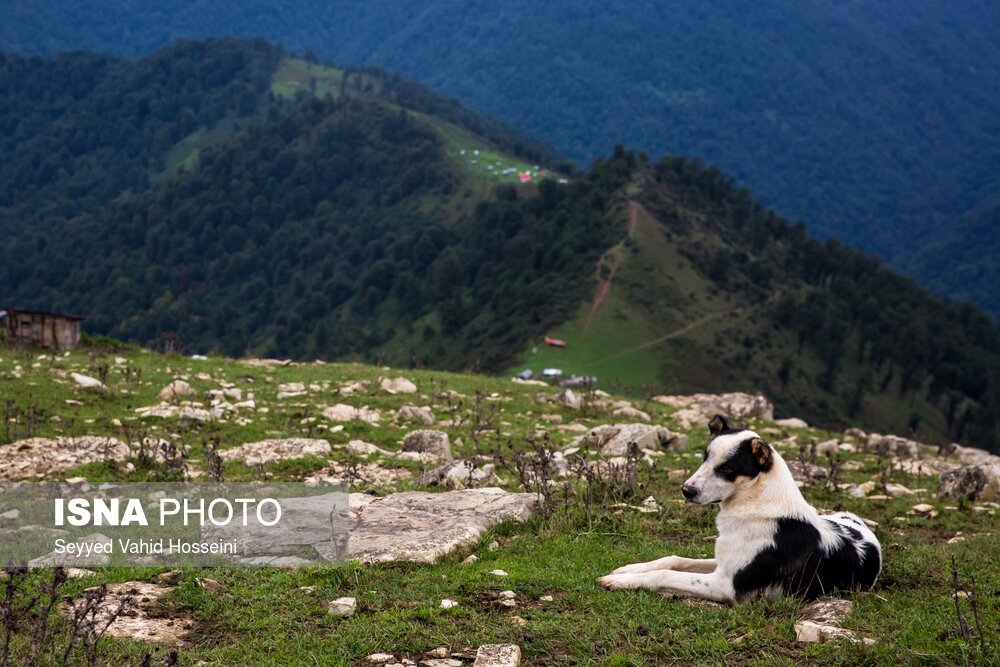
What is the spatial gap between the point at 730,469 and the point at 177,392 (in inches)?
492

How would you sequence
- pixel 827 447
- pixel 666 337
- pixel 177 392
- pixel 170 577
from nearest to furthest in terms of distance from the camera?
pixel 170 577
pixel 177 392
pixel 827 447
pixel 666 337

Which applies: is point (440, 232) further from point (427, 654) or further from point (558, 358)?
point (427, 654)

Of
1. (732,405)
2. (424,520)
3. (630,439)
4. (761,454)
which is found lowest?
(732,405)

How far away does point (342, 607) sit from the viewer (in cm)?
593

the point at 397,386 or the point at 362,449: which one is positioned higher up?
the point at 362,449

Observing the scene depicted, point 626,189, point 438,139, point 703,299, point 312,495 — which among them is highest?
point 438,139

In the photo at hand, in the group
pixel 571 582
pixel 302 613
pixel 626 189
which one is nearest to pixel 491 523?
pixel 571 582

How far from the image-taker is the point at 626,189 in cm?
12025

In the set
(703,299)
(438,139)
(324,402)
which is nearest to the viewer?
(324,402)

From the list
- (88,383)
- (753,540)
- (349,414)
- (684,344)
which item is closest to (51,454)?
(88,383)

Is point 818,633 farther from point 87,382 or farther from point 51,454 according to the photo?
point 87,382

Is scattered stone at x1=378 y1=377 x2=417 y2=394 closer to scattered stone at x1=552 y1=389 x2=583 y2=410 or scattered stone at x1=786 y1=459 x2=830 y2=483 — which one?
scattered stone at x1=552 y1=389 x2=583 y2=410

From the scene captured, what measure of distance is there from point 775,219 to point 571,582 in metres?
129

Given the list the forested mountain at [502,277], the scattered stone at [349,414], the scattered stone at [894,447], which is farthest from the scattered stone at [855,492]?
the forested mountain at [502,277]
